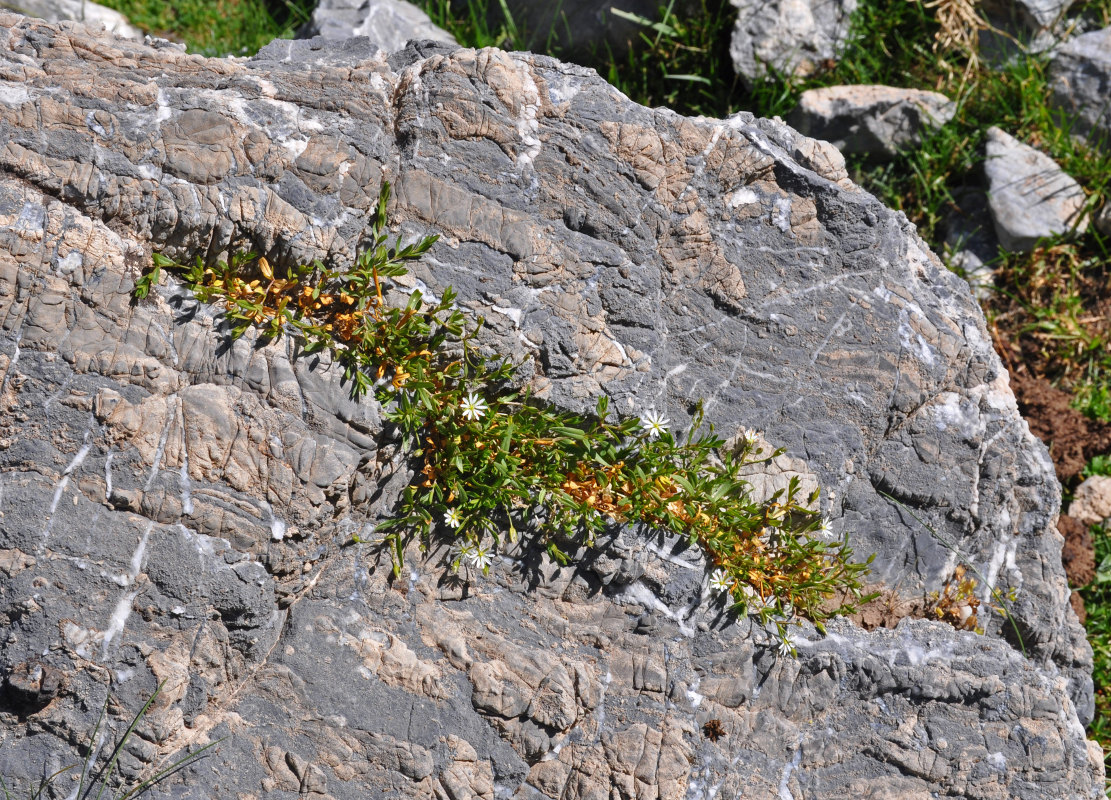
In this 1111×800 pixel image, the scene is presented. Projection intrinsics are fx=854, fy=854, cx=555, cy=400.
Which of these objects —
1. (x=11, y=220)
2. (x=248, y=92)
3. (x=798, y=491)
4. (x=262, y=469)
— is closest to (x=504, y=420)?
(x=262, y=469)

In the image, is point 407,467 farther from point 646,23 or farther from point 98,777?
point 646,23

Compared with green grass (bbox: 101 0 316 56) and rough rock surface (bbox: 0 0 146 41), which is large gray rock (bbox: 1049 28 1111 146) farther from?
rough rock surface (bbox: 0 0 146 41)

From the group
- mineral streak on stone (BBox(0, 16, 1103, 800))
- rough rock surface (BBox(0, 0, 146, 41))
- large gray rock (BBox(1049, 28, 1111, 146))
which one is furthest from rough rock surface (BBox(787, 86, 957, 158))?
rough rock surface (BBox(0, 0, 146, 41))

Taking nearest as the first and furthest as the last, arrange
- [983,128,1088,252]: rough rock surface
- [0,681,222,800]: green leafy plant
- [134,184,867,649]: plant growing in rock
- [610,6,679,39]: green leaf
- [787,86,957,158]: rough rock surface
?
[0,681,222,800]: green leafy plant < [134,184,867,649]: plant growing in rock < [983,128,1088,252]: rough rock surface < [787,86,957,158]: rough rock surface < [610,6,679,39]: green leaf

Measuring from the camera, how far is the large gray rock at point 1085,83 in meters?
6.63

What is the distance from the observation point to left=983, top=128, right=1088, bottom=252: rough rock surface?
6.44 meters

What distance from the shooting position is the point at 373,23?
21.4 feet

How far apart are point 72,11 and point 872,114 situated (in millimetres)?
6467

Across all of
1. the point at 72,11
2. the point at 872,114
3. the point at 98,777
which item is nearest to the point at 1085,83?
the point at 872,114

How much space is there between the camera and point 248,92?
3828mm

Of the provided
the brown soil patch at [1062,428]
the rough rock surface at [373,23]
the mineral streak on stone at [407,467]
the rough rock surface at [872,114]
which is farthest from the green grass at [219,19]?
the brown soil patch at [1062,428]

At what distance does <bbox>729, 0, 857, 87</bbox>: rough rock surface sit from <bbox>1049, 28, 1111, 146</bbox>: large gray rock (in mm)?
1721

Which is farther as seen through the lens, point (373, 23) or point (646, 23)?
point (646, 23)

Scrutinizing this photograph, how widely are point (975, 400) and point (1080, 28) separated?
4325mm
